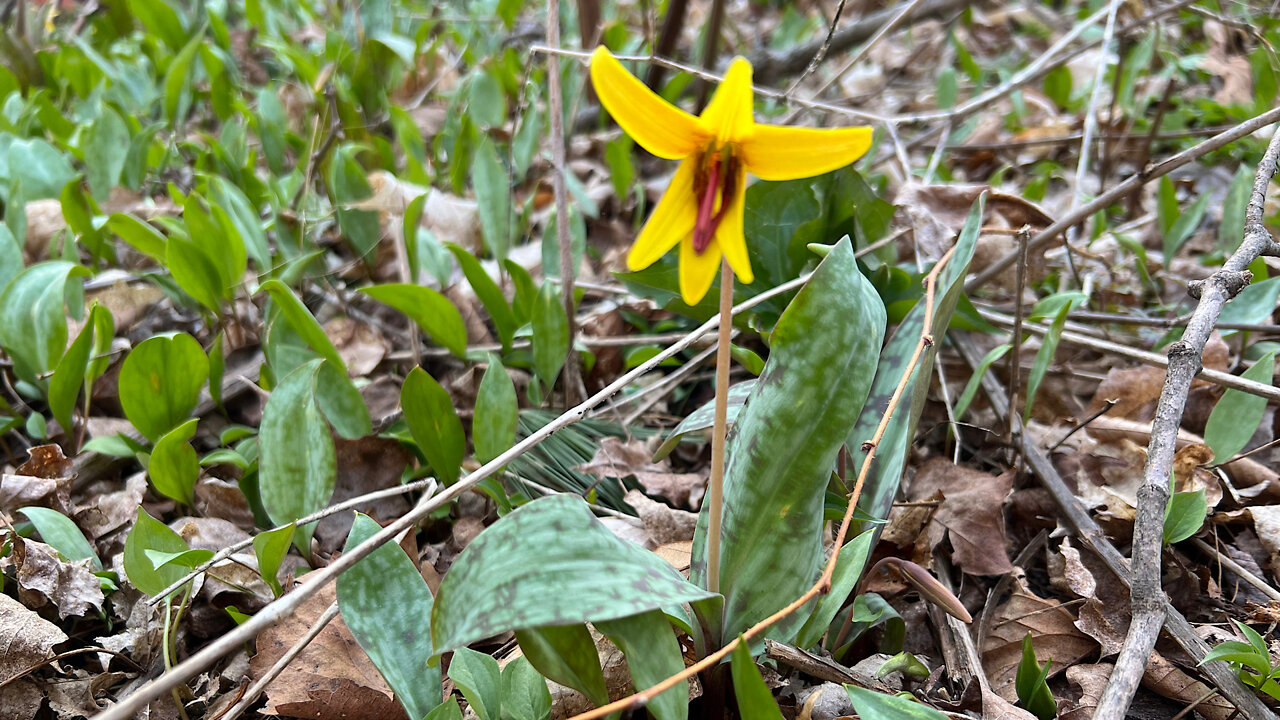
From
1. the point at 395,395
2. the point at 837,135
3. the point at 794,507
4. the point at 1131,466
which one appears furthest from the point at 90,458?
the point at 1131,466

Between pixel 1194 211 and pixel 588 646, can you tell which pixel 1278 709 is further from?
pixel 1194 211

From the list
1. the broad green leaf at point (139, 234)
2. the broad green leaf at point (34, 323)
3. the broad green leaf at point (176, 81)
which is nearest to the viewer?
the broad green leaf at point (34, 323)

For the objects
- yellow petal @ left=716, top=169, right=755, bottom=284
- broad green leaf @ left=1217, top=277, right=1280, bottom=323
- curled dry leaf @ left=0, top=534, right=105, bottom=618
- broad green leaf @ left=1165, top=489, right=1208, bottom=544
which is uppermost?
yellow petal @ left=716, top=169, right=755, bottom=284

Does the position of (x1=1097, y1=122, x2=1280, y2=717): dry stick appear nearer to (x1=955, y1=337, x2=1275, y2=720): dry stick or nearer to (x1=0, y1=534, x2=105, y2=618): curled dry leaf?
(x1=955, y1=337, x2=1275, y2=720): dry stick

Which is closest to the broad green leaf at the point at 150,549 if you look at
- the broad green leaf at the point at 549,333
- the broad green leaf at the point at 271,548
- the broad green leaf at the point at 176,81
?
the broad green leaf at the point at 271,548

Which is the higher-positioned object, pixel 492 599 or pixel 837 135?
pixel 837 135

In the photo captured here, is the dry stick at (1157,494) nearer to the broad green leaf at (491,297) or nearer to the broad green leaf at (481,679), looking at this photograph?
the broad green leaf at (481,679)

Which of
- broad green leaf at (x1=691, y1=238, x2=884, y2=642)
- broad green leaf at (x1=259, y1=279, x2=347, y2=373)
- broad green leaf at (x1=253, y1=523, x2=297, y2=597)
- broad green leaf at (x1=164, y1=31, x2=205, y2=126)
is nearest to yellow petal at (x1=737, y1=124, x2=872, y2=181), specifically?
broad green leaf at (x1=691, y1=238, x2=884, y2=642)
